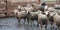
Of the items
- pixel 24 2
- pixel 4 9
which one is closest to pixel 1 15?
pixel 4 9

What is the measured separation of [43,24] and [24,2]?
458cm

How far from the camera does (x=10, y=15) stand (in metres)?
→ 10.0

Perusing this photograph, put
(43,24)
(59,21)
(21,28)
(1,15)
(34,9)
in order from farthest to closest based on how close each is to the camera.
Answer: (1,15), (34,9), (21,28), (43,24), (59,21)

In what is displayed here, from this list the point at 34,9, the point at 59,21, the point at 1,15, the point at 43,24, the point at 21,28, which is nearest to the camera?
the point at 59,21

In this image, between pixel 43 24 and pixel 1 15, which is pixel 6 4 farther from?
pixel 43 24

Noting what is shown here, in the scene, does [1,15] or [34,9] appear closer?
[34,9]

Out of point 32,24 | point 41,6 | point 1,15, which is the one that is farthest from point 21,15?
point 1,15

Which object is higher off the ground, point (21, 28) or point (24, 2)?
point (24, 2)

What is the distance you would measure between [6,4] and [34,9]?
292cm

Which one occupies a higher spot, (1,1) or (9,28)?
(1,1)

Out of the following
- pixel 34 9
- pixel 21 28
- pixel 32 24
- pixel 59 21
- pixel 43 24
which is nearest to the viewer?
pixel 59 21

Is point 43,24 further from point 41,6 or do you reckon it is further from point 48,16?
point 41,6

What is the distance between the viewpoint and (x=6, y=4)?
10047 millimetres

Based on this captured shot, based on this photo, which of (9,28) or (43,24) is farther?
(9,28)
